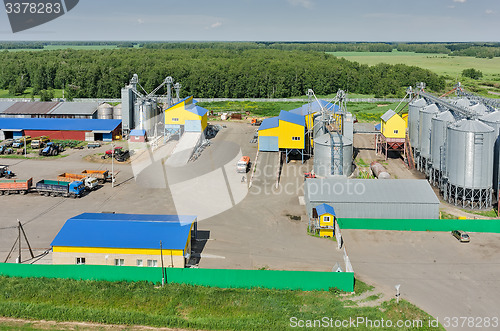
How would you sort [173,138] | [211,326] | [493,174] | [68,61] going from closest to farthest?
[211,326] < [493,174] < [173,138] < [68,61]

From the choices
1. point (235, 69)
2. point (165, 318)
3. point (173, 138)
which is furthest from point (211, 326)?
point (235, 69)

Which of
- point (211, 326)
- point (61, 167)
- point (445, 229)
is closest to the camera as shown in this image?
point (211, 326)

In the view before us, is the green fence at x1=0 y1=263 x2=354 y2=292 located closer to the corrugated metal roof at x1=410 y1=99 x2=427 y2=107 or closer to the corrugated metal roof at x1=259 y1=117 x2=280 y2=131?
the corrugated metal roof at x1=259 y1=117 x2=280 y2=131

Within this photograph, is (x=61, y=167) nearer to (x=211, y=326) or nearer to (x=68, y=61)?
(x=211, y=326)

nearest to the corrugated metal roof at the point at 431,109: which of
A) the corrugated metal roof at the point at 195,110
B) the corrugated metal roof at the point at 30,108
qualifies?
the corrugated metal roof at the point at 195,110

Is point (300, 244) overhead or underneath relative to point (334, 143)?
underneath

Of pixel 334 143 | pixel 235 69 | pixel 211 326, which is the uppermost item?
pixel 235 69

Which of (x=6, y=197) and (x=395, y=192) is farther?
(x=6, y=197)

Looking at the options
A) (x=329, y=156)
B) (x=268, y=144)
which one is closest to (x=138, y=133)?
(x=268, y=144)
